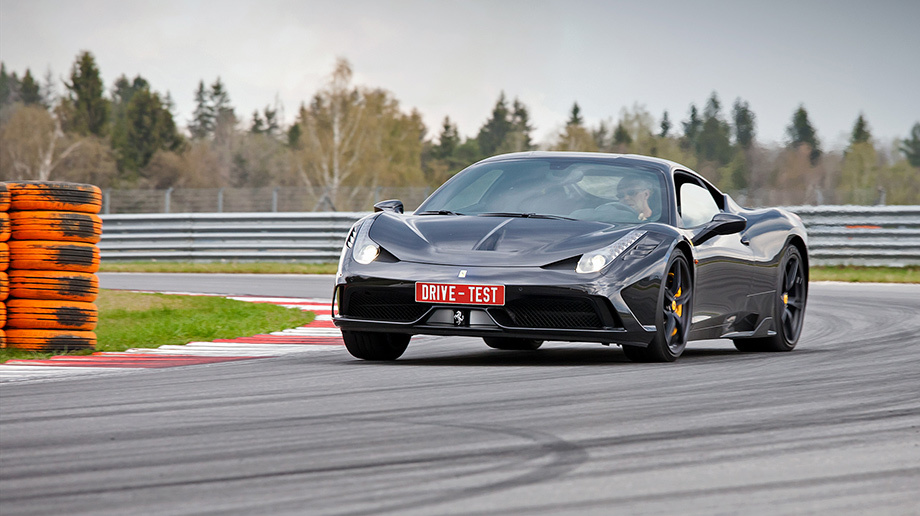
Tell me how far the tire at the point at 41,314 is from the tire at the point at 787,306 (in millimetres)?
4498

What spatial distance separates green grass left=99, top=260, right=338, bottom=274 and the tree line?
1534 inches

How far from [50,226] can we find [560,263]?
10.9 feet

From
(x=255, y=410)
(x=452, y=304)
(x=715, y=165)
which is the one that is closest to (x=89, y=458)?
(x=255, y=410)

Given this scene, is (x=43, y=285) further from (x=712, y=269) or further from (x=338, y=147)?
(x=338, y=147)

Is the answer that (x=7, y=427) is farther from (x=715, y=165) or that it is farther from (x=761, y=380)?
(x=715, y=165)

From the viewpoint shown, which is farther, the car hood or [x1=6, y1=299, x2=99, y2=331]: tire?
[x1=6, y1=299, x2=99, y2=331]: tire

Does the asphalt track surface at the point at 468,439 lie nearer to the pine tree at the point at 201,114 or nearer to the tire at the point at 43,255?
the tire at the point at 43,255

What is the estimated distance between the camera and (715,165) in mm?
113000

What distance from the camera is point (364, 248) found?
23.7 feet

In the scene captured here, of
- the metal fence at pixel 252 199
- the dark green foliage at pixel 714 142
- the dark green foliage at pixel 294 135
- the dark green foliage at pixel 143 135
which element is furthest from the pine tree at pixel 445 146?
the metal fence at pixel 252 199

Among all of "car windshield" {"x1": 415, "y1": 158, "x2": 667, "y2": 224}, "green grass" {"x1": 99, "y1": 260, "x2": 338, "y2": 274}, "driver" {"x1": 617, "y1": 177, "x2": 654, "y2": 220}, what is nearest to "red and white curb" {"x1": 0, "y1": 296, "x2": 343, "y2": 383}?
"car windshield" {"x1": 415, "y1": 158, "x2": 667, "y2": 224}

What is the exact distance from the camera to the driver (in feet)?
25.3

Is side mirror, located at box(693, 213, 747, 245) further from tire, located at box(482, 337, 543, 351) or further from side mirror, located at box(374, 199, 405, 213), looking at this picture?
side mirror, located at box(374, 199, 405, 213)

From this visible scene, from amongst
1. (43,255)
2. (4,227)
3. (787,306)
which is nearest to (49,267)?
(43,255)
